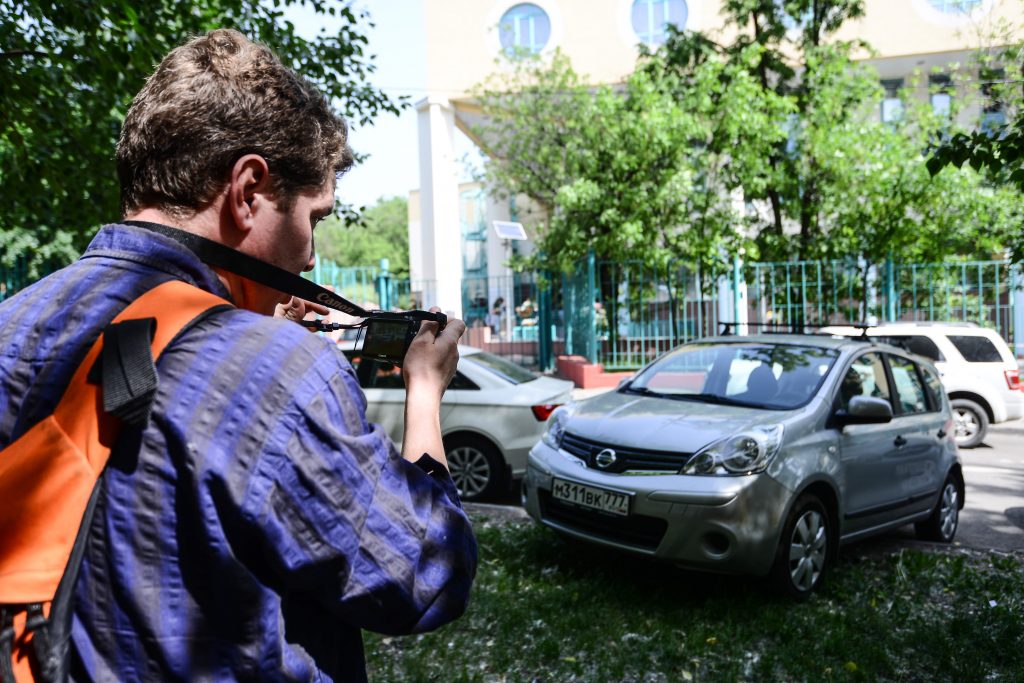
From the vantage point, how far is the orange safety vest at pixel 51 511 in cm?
93

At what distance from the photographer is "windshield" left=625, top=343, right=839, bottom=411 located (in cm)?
546

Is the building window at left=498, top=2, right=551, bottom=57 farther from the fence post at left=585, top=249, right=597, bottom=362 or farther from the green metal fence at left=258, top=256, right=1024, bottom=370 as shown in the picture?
the fence post at left=585, top=249, right=597, bottom=362

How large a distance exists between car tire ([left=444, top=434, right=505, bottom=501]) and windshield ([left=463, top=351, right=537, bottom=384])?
663mm

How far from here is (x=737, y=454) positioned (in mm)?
4668

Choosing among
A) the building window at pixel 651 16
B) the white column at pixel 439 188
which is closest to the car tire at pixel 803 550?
the white column at pixel 439 188

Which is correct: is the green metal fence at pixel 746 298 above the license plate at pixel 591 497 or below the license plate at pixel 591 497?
above

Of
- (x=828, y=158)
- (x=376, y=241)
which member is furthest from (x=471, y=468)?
(x=376, y=241)

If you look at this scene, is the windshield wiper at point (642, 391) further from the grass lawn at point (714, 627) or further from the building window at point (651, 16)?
the building window at point (651, 16)

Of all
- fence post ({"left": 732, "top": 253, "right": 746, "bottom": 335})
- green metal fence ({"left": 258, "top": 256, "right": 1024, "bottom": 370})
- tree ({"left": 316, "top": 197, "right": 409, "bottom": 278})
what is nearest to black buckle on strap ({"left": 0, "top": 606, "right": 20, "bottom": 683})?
green metal fence ({"left": 258, "top": 256, "right": 1024, "bottom": 370})

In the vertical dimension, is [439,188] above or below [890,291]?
above

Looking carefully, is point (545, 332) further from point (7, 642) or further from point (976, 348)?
point (7, 642)

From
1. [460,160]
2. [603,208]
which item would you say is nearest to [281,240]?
[603,208]

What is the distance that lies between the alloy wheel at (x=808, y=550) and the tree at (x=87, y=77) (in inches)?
198

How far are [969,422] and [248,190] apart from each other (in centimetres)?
1115
